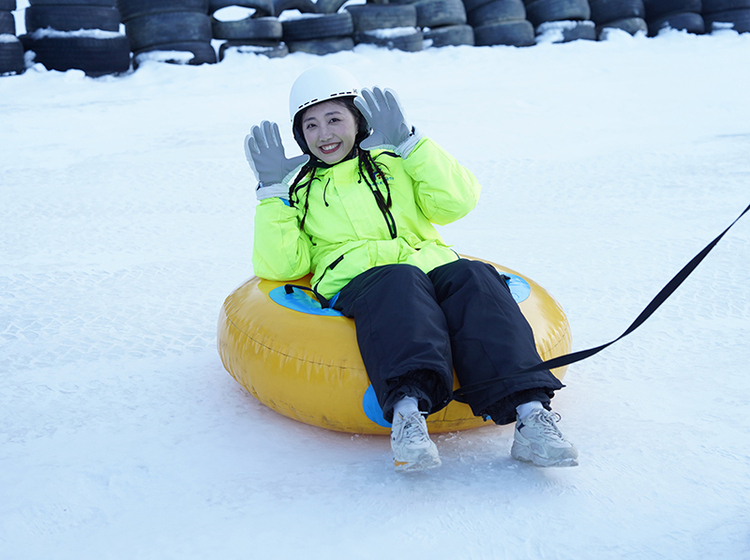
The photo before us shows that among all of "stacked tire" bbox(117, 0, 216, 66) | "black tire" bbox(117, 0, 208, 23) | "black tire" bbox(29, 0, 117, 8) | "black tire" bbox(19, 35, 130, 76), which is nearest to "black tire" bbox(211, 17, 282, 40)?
"stacked tire" bbox(117, 0, 216, 66)

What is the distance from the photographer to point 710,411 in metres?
1.92

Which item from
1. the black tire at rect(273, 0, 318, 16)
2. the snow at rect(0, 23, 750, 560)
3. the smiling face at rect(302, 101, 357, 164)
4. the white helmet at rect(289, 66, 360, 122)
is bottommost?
the snow at rect(0, 23, 750, 560)

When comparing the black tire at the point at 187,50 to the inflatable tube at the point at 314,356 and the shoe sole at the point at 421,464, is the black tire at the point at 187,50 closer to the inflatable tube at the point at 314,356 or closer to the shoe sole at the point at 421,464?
the inflatable tube at the point at 314,356

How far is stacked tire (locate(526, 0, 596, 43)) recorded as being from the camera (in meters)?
6.97

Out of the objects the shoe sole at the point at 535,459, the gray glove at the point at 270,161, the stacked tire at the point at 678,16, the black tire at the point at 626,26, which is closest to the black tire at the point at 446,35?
the black tire at the point at 626,26

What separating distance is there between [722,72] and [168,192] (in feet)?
17.0

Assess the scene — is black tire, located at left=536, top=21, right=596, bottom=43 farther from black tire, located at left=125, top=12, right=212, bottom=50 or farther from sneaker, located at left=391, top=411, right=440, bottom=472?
sneaker, located at left=391, top=411, right=440, bottom=472

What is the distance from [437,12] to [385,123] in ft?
16.6

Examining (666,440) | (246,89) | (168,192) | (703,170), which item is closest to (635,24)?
(703,170)

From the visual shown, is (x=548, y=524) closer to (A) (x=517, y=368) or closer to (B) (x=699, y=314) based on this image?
(A) (x=517, y=368)

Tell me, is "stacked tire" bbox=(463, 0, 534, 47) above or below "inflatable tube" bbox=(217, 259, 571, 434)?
above

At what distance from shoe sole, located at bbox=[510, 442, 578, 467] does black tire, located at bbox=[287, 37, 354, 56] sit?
209 inches

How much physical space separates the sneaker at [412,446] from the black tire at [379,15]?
554cm

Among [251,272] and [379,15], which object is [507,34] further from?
[251,272]
